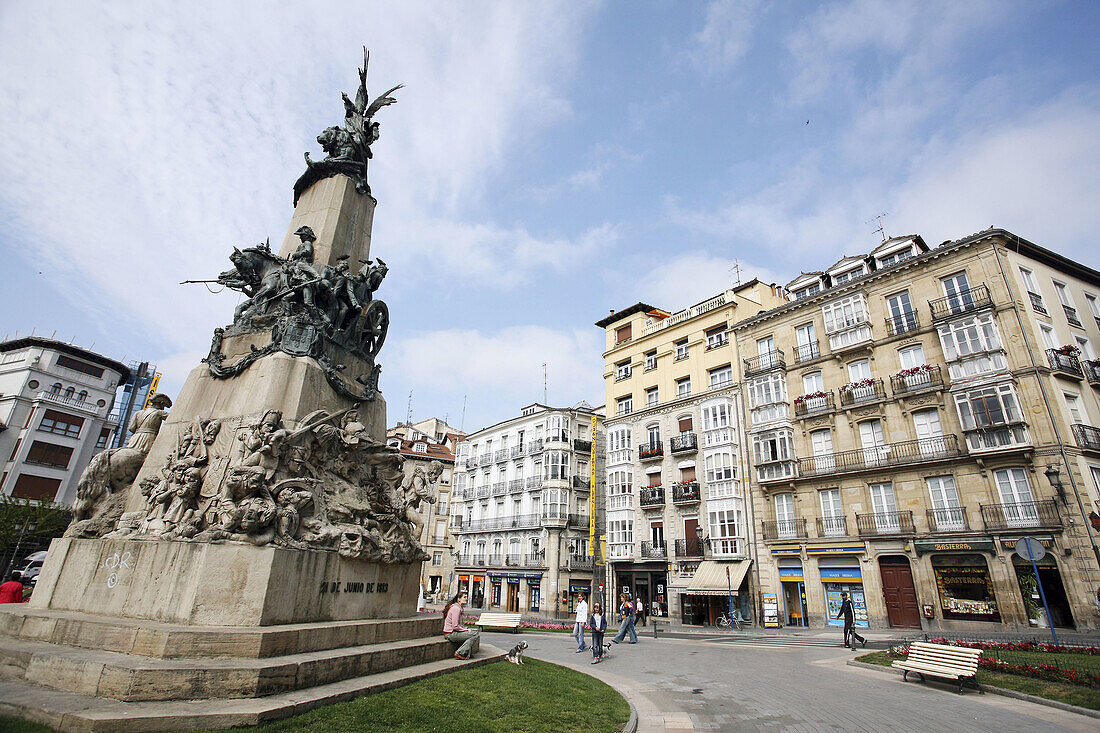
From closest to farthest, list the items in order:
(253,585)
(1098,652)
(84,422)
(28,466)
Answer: (253,585) → (1098,652) → (28,466) → (84,422)

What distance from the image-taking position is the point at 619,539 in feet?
123

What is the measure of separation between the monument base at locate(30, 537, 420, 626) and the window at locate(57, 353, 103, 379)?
5002cm

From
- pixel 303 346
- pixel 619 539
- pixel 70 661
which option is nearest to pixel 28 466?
pixel 619 539

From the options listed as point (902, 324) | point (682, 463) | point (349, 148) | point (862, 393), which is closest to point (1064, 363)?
point (902, 324)

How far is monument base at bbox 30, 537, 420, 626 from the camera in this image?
24.2 ft

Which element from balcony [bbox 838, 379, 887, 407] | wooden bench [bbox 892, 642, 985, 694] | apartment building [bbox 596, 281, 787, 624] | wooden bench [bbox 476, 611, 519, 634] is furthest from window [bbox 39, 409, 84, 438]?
balcony [bbox 838, 379, 887, 407]

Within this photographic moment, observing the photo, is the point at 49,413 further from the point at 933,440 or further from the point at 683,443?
the point at 933,440

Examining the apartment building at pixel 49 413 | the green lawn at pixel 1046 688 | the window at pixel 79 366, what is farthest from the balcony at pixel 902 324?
the window at pixel 79 366

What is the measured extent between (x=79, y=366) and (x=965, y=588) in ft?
211

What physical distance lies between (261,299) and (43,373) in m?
49.2

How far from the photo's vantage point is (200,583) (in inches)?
288

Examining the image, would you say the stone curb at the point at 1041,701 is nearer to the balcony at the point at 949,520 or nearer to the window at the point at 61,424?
the balcony at the point at 949,520

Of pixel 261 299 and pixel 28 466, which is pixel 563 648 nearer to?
pixel 261 299

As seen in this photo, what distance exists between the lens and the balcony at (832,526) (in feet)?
91.5
